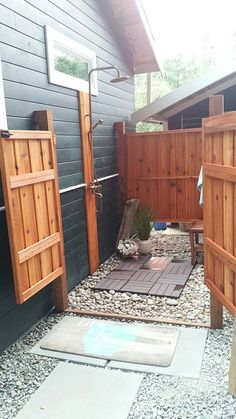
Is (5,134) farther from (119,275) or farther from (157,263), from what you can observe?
(157,263)

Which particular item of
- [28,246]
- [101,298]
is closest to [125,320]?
[101,298]

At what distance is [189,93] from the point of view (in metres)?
5.28

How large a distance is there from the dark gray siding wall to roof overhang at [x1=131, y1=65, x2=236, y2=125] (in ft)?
1.54

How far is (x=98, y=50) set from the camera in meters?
4.75

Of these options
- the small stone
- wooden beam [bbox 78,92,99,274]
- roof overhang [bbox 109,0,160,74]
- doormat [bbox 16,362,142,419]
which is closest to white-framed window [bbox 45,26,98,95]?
wooden beam [bbox 78,92,99,274]

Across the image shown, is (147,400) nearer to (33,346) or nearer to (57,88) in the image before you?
(33,346)

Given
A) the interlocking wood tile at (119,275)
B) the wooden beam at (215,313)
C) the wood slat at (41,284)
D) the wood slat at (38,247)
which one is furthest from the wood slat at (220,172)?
the interlocking wood tile at (119,275)

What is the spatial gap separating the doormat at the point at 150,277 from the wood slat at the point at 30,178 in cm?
159

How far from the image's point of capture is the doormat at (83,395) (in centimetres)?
209

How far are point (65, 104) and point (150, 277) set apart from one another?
7.16 feet

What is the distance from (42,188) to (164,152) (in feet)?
9.31

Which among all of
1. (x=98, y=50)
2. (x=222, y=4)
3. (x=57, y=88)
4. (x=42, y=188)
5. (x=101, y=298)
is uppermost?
(x=222, y=4)

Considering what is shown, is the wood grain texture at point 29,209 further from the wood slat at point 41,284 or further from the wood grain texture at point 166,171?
the wood grain texture at point 166,171

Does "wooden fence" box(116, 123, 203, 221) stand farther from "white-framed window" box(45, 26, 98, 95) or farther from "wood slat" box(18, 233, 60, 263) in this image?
"wood slat" box(18, 233, 60, 263)
